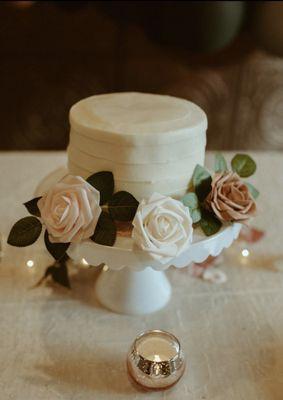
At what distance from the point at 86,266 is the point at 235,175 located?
1.50 feet

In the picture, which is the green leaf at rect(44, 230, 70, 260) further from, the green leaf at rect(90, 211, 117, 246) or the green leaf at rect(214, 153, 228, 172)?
the green leaf at rect(214, 153, 228, 172)

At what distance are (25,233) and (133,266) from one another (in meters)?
0.22

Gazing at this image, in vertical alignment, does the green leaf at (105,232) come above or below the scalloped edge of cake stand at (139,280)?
above

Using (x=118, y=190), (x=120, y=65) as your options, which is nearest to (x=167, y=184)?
(x=118, y=190)

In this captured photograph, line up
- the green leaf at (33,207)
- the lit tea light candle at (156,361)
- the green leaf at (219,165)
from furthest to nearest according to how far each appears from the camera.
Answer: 1. the green leaf at (219,165)
2. the green leaf at (33,207)
3. the lit tea light candle at (156,361)

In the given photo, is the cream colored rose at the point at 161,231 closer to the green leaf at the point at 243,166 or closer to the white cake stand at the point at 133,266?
the white cake stand at the point at 133,266

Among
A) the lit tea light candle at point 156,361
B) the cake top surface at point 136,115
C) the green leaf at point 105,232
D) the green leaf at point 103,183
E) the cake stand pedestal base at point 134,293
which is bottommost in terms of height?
the cake stand pedestal base at point 134,293

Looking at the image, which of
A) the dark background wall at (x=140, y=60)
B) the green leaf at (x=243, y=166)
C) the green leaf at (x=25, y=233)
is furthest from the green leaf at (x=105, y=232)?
the dark background wall at (x=140, y=60)

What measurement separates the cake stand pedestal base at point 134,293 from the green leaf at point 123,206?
20 centimetres

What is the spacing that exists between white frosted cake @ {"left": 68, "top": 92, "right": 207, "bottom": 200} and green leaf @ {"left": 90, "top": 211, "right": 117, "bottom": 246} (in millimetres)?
79

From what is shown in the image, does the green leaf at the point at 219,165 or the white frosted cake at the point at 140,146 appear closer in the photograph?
the white frosted cake at the point at 140,146

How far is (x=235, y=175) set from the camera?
1.08m

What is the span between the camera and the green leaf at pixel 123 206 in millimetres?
990

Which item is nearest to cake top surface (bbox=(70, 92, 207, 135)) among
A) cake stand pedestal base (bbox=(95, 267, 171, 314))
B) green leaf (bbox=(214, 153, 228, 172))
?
green leaf (bbox=(214, 153, 228, 172))
